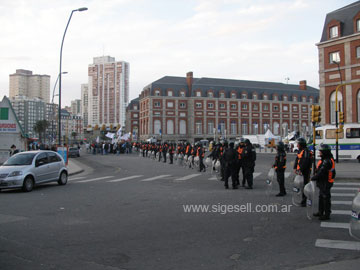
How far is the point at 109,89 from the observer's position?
167 metres

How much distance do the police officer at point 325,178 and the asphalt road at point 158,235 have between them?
0.39m

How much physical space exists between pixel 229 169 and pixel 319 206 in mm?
5285

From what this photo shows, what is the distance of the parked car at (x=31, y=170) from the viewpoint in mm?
12875

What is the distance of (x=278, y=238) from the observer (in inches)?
251

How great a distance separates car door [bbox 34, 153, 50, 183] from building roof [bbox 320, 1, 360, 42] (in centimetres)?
3321

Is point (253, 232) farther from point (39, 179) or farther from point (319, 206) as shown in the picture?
point (39, 179)

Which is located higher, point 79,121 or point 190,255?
point 79,121

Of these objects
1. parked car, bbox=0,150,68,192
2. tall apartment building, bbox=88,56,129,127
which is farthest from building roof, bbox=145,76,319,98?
tall apartment building, bbox=88,56,129,127

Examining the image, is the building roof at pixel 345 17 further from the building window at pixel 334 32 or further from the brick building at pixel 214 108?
the brick building at pixel 214 108

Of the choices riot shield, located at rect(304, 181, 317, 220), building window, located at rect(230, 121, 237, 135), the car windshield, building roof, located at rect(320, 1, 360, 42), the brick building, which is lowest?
riot shield, located at rect(304, 181, 317, 220)

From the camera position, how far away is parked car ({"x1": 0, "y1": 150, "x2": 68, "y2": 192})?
12.9 metres

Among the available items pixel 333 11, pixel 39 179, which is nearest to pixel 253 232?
pixel 39 179

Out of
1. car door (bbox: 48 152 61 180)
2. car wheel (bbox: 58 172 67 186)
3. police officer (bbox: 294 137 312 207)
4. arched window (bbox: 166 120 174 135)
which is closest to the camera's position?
police officer (bbox: 294 137 312 207)

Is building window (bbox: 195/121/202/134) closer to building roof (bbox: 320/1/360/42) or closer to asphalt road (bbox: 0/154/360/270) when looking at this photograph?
building roof (bbox: 320/1/360/42)
